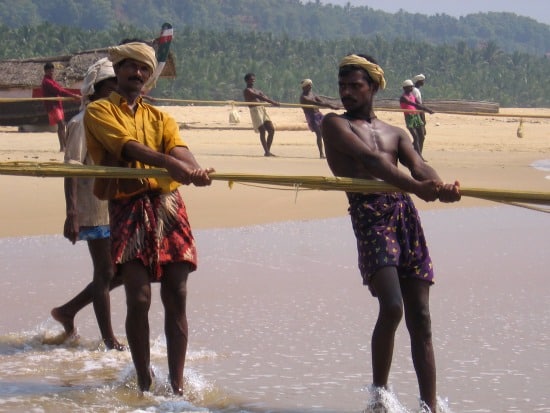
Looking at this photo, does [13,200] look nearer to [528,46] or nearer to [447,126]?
[447,126]

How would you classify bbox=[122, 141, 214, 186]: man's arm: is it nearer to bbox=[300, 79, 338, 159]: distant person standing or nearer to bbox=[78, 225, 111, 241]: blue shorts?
bbox=[78, 225, 111, 241]: blue shorts

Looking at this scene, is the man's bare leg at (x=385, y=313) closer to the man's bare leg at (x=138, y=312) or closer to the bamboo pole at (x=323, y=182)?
the bamboo pole at (x=323, y=182)

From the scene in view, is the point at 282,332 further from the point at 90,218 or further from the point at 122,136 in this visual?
the point at 122,136

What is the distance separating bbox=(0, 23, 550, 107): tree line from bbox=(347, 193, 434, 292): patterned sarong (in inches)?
1475

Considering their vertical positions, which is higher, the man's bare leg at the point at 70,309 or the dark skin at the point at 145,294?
the dark skin at the point at 145,294

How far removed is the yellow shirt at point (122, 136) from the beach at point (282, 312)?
54cm

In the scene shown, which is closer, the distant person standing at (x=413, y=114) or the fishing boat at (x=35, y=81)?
the distant person standing at (x=413, y=114)

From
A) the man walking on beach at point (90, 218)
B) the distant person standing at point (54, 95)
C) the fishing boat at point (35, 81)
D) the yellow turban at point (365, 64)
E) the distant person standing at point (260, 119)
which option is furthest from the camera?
the fishing boat at point (35, 81)

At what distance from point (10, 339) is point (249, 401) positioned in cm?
151

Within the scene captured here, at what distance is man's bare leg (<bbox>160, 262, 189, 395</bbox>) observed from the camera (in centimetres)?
432

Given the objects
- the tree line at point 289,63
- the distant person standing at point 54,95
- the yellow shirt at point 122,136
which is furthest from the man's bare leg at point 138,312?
the tree line at point 289,63

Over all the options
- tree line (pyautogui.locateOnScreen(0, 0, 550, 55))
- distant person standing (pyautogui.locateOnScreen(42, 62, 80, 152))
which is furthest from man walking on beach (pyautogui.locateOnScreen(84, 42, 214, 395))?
tree line (pyautogui.locateOnScreen(0, 0, 550, 55))

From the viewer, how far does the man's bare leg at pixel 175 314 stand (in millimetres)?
4320

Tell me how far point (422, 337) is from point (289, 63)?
5649 cm
